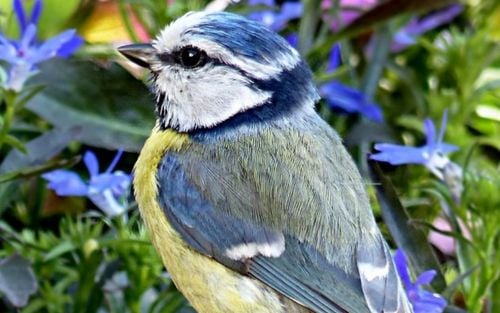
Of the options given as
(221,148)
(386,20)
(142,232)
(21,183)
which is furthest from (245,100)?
(386,20)

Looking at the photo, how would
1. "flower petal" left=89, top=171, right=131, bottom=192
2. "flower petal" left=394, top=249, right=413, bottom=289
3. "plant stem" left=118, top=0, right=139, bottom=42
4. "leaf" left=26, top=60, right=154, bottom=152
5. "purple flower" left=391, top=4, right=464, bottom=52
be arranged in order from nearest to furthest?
"flower petal" left=394, top=249, right=413, bottom=289 → "flower petal" left=89, top=171, right=131, bottom=192 → "leaf" left=26, top=60, right=154, bottom=152 → "plant stem" left=118, top=0, right=139, bottom=42 → "purple flower" left=391, top=4, right=464, bottom=52

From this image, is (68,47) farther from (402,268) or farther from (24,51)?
(402,268)

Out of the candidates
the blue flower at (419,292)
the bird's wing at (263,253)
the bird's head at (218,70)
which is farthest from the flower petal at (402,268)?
the bird's head at (218,70)

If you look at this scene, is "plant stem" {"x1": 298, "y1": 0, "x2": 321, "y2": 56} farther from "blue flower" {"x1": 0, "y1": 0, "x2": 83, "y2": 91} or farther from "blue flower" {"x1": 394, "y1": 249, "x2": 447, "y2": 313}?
"blue flower" {"x1": 394, "y1": 249, "x2": 447, "y2": 313}

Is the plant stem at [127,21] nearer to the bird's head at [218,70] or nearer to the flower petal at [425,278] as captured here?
the bird's head at [218,70]

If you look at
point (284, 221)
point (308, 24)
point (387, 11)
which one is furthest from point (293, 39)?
point (284, 221)

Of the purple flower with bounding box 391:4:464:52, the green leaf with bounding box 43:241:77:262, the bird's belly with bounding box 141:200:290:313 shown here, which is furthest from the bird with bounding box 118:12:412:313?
the purple flower with bounding box 391:4:464:52
